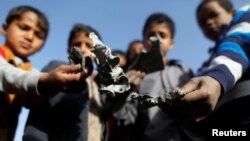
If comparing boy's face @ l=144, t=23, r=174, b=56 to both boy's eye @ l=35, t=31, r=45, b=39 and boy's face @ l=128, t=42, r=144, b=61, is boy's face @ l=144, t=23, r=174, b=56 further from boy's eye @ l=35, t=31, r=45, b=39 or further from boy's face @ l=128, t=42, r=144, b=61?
boy's eye @ l=35, t=31, r=45, b=39

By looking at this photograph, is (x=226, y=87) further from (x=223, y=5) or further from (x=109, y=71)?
(x=223, y=5)

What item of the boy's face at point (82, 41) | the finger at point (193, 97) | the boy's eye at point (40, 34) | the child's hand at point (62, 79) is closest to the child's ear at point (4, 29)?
the boy's eye at point (40, 34)

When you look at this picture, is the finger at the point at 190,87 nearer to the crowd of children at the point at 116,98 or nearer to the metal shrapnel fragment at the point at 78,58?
the crowd of children at the point at 116,98

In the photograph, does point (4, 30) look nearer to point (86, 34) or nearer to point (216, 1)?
point (86, 34)

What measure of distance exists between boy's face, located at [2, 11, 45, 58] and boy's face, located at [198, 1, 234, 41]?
926 millimetres

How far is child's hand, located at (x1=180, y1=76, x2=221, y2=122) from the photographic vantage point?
Answer: 2.16 ft

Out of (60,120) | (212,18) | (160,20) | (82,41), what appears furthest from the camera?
(160,20)

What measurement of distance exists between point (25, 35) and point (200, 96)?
3.03ft

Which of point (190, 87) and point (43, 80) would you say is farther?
point (43, 80)

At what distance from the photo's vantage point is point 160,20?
1877mm

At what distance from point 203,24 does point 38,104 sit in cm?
117

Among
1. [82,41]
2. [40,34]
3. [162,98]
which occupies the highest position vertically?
[82,41]

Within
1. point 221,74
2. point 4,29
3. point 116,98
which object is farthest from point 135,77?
point 4,29

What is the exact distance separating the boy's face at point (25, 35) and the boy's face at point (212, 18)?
0.93 meters
